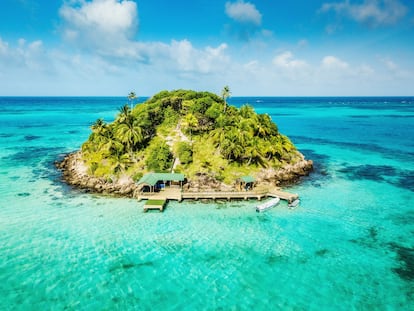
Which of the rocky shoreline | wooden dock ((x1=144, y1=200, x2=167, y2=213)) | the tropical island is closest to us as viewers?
wooden dock ((x1=144, y1=200, x2=167, y2=213))

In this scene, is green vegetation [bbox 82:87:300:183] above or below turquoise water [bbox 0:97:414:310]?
above

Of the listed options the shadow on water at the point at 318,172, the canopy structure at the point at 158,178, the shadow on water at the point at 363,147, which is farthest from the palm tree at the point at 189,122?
the shadow on water at the point at 363,147

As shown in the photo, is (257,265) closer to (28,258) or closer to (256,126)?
(28,258)

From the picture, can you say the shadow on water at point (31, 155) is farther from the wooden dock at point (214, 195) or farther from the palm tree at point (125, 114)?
the wooden dock at point (214, 195)

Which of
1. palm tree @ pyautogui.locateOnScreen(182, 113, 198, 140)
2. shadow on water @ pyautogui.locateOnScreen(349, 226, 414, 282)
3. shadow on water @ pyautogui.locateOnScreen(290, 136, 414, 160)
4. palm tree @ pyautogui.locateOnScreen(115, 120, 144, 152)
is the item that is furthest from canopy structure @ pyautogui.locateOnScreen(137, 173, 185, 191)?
shadow on water @ pyautogui.locateOnScreen(290, 136, 414, 160)

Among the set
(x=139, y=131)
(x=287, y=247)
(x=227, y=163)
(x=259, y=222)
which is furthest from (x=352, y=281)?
(x=139, y=131)

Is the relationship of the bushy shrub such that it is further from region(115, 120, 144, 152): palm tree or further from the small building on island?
the small building on island
